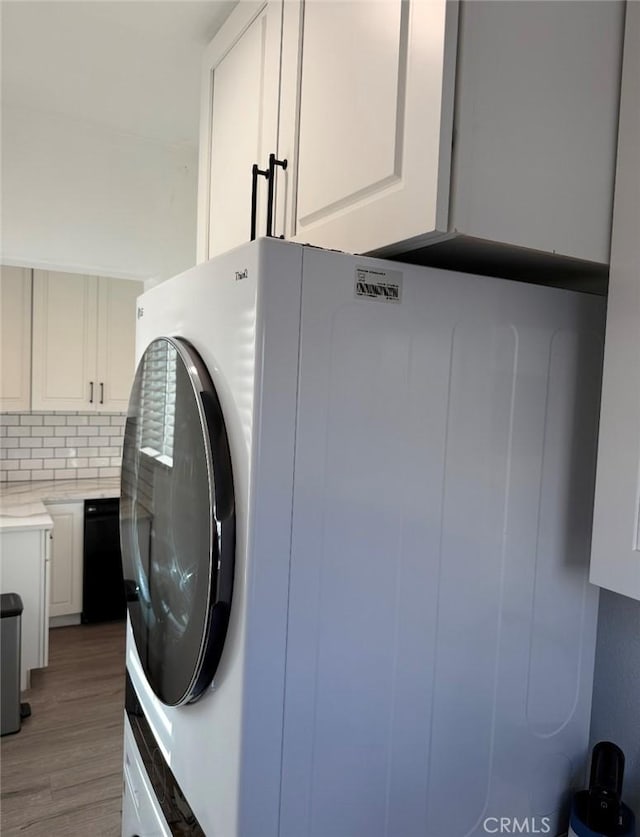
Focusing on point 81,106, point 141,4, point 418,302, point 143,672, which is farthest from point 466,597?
point 81,106

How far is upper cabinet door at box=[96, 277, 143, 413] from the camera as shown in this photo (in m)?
3.81

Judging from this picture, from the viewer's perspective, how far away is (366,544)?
2.81 ft

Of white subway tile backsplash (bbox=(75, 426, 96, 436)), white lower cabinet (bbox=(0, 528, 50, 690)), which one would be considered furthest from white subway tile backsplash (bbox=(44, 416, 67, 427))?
white lower cabinet (bbox=(0, 528, 50, 690))

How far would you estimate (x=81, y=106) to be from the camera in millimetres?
2086

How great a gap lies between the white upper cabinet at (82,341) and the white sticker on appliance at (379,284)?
3.30 metres

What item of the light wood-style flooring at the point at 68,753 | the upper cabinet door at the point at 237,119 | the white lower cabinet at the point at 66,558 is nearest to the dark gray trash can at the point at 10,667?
the light wood-style flooring at the point at 68,753

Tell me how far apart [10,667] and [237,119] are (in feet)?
7.58

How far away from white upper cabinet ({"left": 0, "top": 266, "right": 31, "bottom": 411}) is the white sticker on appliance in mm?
3285

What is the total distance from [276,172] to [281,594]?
0.83 metres

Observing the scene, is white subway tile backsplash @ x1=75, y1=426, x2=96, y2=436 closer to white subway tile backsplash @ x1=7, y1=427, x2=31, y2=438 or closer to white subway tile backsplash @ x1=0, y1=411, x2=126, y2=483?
white subway tile backsplash @ x1=0, y1=411, x2=126, y2=483

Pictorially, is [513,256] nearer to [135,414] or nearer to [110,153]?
[135,414]

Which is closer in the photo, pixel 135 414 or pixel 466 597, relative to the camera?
pixel 466 597

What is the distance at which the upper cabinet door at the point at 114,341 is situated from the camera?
3.81 m

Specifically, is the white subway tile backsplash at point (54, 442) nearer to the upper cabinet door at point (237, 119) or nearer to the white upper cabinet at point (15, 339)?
the white upper cabinet at point (15, 339)
